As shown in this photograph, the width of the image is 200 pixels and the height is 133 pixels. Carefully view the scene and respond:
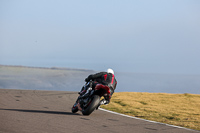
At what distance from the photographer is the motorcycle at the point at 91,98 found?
9664mm

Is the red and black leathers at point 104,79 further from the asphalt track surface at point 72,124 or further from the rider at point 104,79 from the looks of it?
the asphalt track surface at point 72,124

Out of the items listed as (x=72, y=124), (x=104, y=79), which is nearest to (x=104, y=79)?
(x=104, y=79)

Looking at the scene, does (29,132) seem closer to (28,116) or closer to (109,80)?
(28,116)

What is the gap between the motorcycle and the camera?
9.66 m

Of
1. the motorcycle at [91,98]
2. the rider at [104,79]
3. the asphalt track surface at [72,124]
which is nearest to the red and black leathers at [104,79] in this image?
the rider at [104,79]

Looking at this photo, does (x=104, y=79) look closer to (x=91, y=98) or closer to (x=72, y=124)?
(x=91, y=98)

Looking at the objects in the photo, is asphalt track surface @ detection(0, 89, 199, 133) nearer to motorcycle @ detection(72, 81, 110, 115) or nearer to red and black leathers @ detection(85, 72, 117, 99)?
motorcycle @ detection(72, 81, 110, 115)

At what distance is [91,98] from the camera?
9.82 metres

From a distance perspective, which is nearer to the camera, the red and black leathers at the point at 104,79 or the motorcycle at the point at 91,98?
the motorcycle at the point at 91,98

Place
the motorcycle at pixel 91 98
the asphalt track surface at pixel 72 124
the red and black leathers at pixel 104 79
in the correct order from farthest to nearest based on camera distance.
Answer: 1. the red and black leathers at pixel 104 79
2. the motorcycle at pixel 91 98
3. the asphalt track surface at pixel 72 124

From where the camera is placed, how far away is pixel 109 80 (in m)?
10.2

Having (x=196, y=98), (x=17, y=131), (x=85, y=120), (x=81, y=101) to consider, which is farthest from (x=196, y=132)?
(x=196, y=98)

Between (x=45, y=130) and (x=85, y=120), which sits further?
(x=85, y=120)

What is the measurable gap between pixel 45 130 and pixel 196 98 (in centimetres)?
1210
